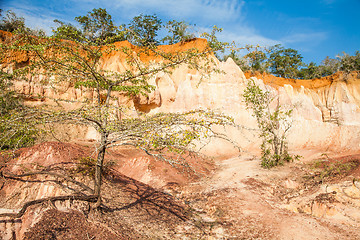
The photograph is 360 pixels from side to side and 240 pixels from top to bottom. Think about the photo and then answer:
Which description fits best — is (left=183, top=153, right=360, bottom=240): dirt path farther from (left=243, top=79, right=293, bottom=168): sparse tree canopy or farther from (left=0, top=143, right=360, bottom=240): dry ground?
(left=243, top=79, right=293, bottom=168): sparse tree canopy

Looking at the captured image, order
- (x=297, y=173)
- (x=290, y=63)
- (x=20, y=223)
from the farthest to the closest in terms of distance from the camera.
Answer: (x=290, y=63)
(x=297, y=173)
(x=20, y=223)

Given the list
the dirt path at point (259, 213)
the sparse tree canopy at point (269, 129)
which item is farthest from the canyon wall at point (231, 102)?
the dirt path at point (259, 213)

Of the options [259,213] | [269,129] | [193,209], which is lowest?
[193,209]

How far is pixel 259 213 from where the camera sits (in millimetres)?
Answer: 6137

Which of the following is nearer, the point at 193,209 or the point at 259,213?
the point at 259,213

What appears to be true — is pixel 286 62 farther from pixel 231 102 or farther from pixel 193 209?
pixel 193 209

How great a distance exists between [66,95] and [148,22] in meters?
16.6

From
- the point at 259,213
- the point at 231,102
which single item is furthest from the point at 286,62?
the point at 259,213

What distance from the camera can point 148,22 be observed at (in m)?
30.3

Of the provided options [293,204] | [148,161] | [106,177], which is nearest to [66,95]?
[148,161]

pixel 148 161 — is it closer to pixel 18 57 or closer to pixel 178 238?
pixel 178 238

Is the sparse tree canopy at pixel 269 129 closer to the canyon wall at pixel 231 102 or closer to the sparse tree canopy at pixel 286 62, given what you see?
the canyon wall at pixel 231 102

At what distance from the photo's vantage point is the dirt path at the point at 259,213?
5.10 m

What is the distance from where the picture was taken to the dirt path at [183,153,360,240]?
5.10 metres
